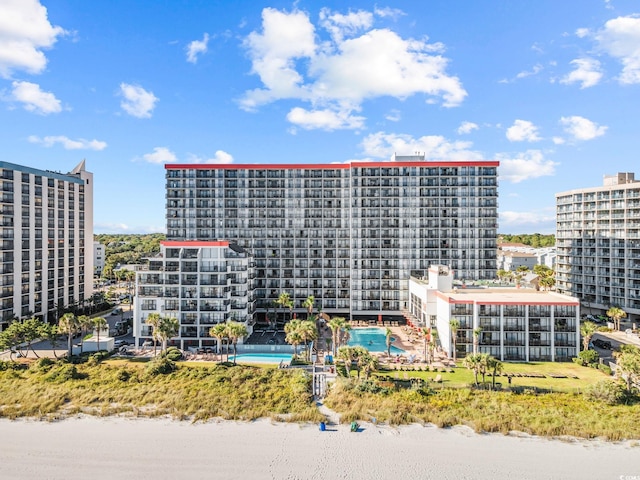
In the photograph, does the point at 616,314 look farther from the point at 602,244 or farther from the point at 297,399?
the point at 297,399

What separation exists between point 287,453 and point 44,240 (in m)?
71.2

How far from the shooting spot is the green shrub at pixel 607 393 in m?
44.9

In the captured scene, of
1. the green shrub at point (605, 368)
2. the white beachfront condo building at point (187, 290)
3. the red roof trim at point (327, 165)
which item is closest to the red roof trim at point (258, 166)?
the red roof trim at point (327, 165)

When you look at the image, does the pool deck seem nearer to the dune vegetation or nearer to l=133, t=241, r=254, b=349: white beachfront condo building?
the dune vegetation

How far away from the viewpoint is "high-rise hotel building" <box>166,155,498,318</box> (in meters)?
92.2

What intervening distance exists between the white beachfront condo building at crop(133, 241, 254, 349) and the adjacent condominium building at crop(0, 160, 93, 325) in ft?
79.6

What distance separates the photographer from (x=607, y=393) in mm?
45250

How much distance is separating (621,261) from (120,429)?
336 feet

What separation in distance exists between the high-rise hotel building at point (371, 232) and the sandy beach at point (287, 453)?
51852mm

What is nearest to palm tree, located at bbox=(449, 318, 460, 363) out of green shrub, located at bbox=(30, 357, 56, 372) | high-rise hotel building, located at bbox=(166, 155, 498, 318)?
high-rise hotel building, located at bbox=(166, 155, 498, 318)

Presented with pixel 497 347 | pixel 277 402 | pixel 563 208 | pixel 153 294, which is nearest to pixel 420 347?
pixel 497 347

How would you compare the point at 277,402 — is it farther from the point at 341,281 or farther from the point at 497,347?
the point at 341,281

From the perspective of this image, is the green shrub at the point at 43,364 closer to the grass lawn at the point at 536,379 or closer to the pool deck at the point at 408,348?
the grass lawn at the point at 536,379

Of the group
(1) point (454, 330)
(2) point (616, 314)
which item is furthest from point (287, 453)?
(2) point (616, 314)
